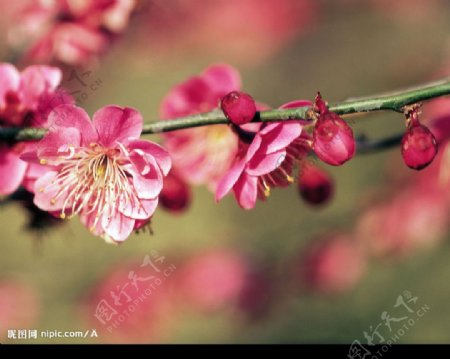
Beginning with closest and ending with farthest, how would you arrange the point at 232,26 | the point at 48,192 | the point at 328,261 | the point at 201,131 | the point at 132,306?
1. the point at 48,192
2. the point at 201,131
3. the point at 132,306
4. the point at 328,261
5. the point at 232,26

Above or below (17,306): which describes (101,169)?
above

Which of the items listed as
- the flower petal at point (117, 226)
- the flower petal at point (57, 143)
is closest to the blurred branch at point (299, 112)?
the flower petal at point (57, 143)

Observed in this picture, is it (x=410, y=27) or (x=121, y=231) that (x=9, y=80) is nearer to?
(x=121, y=231)

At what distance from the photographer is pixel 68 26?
3.58 feet

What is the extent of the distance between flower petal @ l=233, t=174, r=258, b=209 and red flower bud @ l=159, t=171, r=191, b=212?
207 mm

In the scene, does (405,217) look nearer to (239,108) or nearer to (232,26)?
(239,108)

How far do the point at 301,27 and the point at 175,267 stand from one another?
192 centimetres

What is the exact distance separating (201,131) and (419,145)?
1.49ft

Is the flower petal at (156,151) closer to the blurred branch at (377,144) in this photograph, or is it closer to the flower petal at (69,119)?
the flower petal at (69,119)

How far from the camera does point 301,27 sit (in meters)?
3.66

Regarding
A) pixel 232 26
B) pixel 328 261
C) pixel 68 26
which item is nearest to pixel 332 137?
pixel 68 26

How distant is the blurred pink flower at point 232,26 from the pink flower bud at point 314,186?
269cm

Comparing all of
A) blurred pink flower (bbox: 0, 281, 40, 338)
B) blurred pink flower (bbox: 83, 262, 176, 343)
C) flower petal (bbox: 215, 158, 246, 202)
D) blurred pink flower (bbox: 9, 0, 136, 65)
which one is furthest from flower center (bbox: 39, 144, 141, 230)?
blurred pink flower (bbox: 0, 281, 40, 338)
